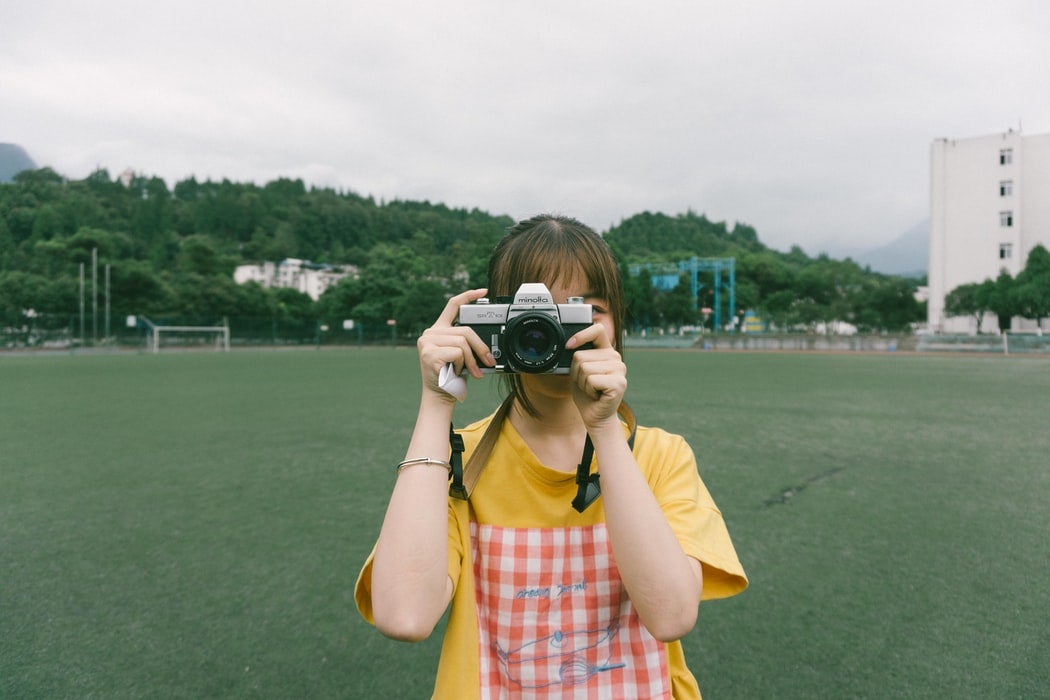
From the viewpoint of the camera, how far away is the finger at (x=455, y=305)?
4.05 feet

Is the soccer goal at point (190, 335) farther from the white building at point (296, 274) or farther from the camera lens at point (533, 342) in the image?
the white building at point (296, 274)

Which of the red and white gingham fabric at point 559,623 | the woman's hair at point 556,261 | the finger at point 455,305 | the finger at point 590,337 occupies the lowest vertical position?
the red and white gingham fabric at point 559,623

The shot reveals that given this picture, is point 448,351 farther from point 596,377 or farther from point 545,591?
point 545,591

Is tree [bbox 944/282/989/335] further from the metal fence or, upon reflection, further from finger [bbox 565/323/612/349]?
finger [bbox 565/323/612/349]

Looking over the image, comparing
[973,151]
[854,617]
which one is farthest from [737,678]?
[973,151]

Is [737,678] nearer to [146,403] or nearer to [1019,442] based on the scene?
[1019,442]

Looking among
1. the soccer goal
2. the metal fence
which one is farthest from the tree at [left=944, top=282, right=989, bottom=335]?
the soccer goal

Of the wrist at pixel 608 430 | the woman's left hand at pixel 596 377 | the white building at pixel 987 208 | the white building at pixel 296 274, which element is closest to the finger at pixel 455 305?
the woman's left hand at pixel 596 377

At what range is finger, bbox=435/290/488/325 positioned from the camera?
4.05ft

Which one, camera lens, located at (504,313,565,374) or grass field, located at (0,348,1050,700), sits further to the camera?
grass field, located at (0,348,1050,700)

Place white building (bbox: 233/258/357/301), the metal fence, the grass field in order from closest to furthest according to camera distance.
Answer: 1. the grass field
2. the metal fence
3. white building (bbox: 233/258/357/301)

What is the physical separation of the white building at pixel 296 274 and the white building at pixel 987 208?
7075cm

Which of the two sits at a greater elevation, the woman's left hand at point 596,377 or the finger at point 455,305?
the finger at point 455,305

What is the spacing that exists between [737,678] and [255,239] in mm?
102711
